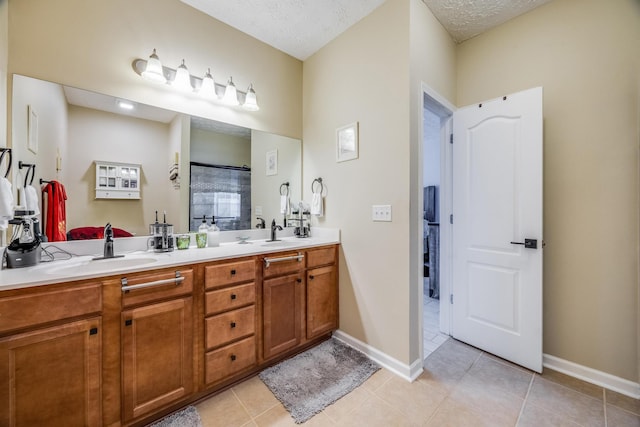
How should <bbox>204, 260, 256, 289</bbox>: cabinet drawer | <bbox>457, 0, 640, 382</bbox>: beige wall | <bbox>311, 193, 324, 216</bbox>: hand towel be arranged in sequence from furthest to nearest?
<bbox>311, 193, 324, 216</bbox>: hand towel < <bbox>457, 0, 640, 382</bbox>: beige wall < <bbox>204, 260, 256, 289</bbox>: cabinet drawer

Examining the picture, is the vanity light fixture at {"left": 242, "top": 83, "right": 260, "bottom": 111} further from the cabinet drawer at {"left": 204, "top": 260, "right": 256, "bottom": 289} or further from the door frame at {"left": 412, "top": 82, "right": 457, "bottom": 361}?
the door frame at {"left": 412, "top": 82, "right": 457, "bottom": 361}

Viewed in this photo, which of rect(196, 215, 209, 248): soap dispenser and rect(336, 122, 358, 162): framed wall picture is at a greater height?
rect(336, 122, 358, 162): framed wall picture

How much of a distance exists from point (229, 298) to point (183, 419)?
67cm

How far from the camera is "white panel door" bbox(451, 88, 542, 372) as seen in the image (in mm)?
1880

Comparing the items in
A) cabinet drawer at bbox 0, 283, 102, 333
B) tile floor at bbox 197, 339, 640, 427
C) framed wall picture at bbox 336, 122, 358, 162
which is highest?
framed wall picture at bbox 336, 122, 358, 162

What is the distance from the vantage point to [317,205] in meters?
2.51

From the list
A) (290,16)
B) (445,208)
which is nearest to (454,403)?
(445,208)

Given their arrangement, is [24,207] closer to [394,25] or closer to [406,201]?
[406,201]

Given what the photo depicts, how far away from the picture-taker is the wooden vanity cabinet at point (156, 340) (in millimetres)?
1282

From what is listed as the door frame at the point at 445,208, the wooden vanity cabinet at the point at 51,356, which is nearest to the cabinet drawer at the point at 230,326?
the wooden vanity cabinet at the point at 51,356

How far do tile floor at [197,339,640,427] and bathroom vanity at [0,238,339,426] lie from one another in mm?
236

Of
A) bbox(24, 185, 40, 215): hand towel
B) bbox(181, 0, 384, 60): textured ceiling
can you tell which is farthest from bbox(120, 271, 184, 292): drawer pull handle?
bbox(181, 0, 384, 60): textured ceiling

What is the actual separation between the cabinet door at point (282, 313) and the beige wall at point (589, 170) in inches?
75.0

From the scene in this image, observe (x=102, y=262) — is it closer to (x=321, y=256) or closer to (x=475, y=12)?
(x=321, y=256)
